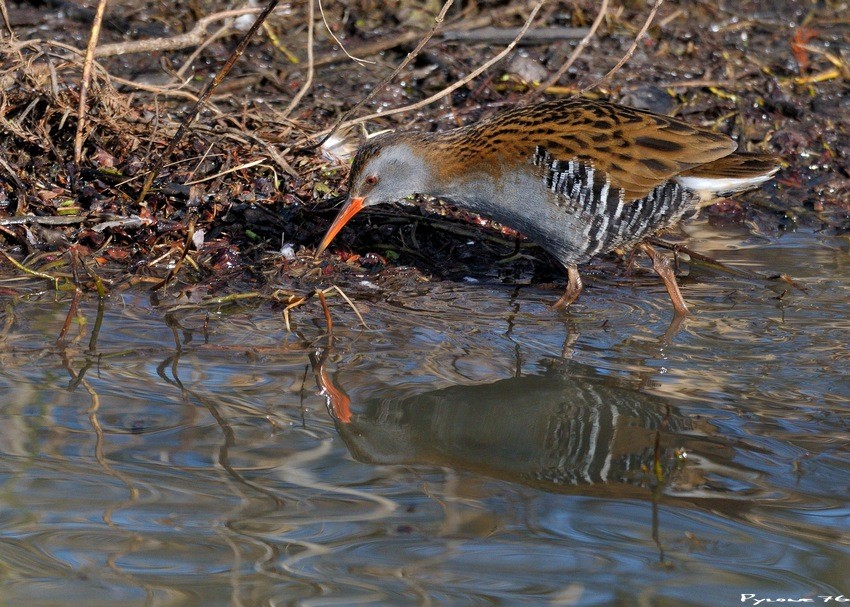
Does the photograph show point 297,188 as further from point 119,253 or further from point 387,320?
point 387,320

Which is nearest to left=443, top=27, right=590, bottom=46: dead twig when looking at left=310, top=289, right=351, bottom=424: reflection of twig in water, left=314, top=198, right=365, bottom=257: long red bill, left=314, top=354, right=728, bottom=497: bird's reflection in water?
left=314, top=198, right=365, bottom=257: long red bill

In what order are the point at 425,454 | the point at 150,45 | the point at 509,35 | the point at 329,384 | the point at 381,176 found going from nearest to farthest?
the point at 425,454 < the point at 329,384 < the point at 381,176 < the point at 150,45 < the point at 509,35

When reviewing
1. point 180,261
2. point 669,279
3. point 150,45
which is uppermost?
point 150,45

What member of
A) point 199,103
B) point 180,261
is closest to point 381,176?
point 199,103

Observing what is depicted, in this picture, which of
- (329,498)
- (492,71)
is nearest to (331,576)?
(329,498)

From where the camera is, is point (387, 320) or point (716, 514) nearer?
point (716, 514)

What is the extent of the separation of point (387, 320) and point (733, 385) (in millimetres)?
1352

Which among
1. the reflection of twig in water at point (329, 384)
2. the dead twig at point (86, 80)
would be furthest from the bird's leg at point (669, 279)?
the dead twig at point (86, 80)

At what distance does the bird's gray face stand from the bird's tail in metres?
1.12

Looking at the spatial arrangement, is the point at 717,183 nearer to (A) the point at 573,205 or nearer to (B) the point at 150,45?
(A) the point at 573,205

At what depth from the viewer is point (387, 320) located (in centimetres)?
437

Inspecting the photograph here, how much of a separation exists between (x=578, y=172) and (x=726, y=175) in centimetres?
60

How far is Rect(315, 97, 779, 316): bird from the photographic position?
448cm

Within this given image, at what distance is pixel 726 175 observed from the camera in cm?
450
